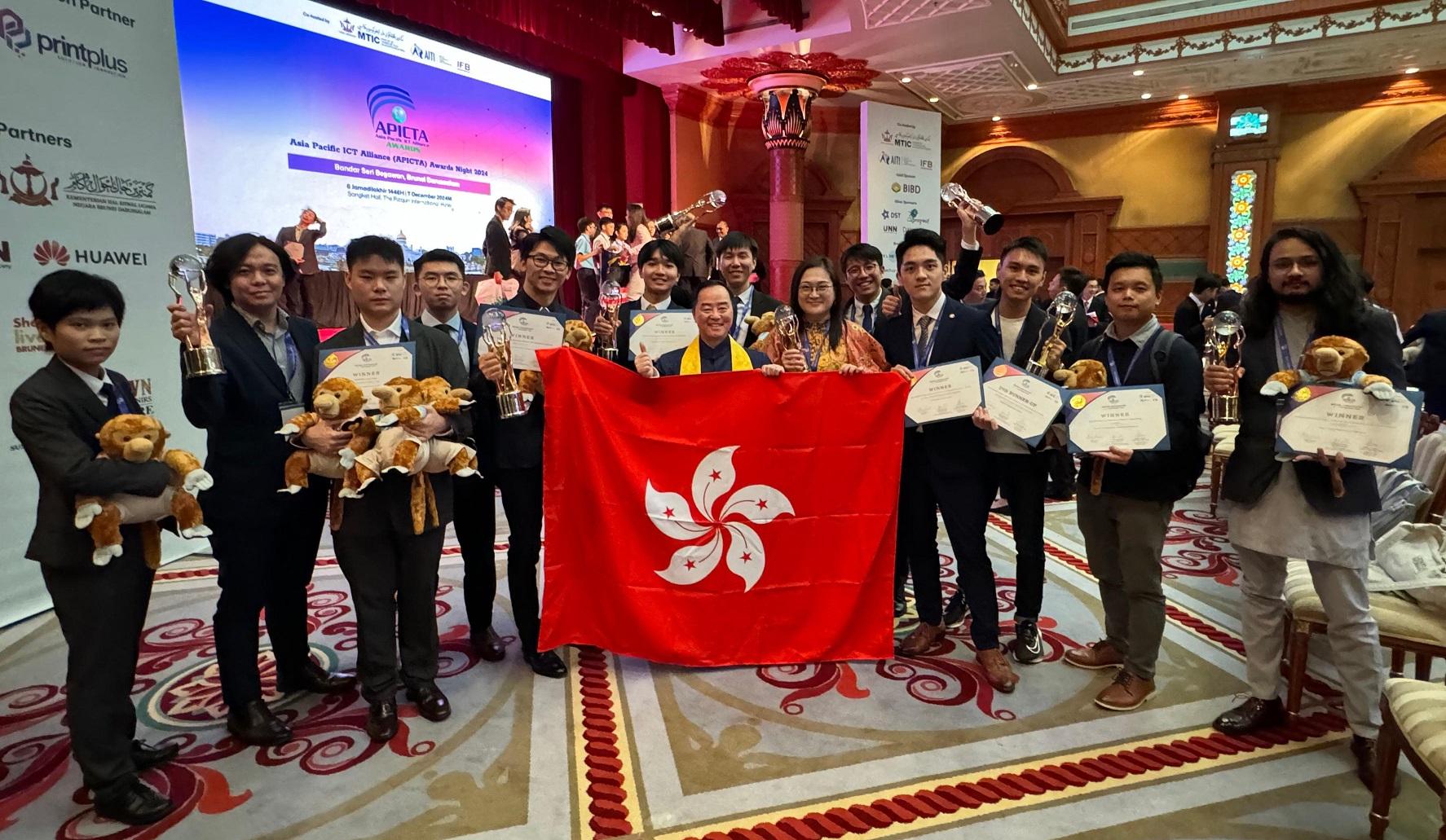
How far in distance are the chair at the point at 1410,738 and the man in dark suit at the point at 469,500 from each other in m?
2.61

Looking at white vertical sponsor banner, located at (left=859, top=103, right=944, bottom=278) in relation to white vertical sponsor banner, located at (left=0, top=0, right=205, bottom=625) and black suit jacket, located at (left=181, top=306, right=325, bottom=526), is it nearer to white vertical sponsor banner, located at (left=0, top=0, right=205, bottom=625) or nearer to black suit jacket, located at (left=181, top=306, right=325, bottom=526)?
white vertical sponsor banner, located at (left=0, top=0, right=205, bottom=625)

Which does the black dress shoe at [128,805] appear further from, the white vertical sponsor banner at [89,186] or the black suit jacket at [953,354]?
the black suit jacket at [953,354]

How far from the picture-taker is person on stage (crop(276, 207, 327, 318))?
18.3ft

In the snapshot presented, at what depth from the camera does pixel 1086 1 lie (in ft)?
28.3

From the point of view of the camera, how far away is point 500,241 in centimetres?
695

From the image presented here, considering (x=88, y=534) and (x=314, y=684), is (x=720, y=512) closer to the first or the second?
(x=314, y=684)

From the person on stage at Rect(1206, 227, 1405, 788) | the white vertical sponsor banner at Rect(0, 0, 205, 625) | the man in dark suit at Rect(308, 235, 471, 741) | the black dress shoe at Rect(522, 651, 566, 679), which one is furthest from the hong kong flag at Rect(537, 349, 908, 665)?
the white vertical sponsor banner at Rect(0, 0, 205, 625)

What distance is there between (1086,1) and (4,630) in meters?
10.7

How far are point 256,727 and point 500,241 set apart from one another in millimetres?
5368

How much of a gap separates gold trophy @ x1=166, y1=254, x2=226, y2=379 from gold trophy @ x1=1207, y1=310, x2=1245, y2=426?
9.06ft

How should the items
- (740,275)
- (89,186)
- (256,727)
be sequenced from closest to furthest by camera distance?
(256,727), (740,275), (89,186)

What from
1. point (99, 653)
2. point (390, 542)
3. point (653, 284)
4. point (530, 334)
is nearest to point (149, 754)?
point (99, 653)

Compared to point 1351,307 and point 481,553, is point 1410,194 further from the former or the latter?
point 481,553

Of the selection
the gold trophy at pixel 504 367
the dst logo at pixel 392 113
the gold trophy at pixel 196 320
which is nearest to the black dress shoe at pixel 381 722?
the gold trophy at pixel 504 367
